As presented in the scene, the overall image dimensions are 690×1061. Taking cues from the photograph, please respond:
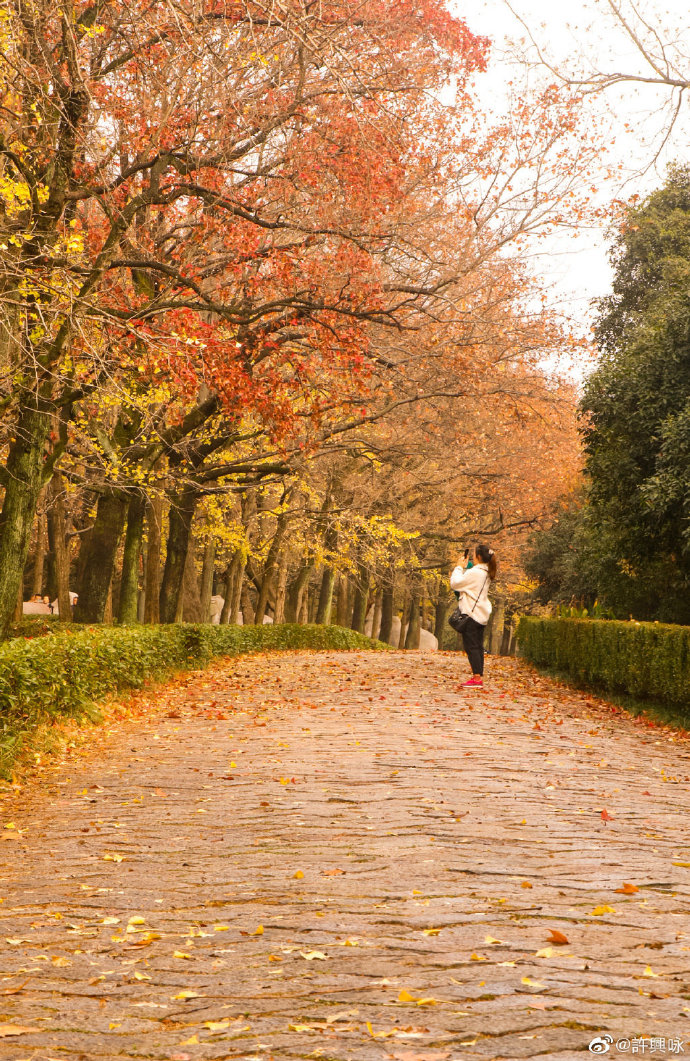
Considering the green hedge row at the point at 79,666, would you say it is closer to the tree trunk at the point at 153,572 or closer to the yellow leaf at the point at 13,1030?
the tree trunk at the point at 153,572

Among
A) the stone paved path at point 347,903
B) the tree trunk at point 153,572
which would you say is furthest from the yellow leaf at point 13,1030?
the tree trunk at point 153,572

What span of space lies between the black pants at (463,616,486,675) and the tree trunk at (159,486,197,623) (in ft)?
29.4

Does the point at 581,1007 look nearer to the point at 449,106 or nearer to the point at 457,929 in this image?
the point at 457,929

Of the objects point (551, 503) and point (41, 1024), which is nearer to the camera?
point (41, 1024)

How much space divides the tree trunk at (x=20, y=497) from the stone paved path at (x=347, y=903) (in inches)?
186

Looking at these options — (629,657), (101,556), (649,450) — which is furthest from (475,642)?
(101,556)

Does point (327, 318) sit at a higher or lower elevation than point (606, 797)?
higher

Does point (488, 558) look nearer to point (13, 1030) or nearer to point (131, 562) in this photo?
point (131, 562)

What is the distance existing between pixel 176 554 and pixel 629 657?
11938 mm

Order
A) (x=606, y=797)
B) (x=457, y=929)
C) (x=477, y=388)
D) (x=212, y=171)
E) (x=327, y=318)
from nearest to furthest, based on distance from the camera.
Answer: (x=457, y=929) < (x=606, y=797) < (x=212, y=171) < (x=327, y=318) < (x=477, y=388)

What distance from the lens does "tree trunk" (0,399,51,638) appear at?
532 inches

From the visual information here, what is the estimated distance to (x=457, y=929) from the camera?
13.9ft

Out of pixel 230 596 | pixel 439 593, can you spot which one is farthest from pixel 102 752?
pixel 439 593

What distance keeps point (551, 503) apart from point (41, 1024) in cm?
3543
